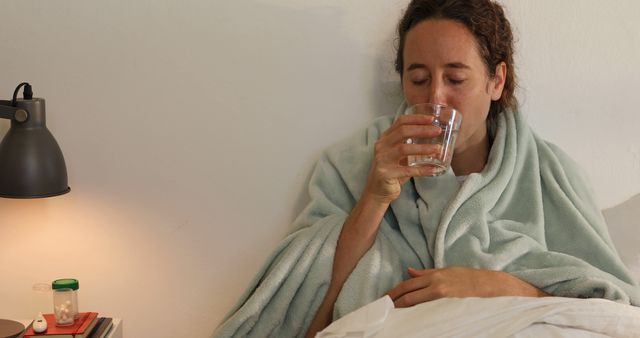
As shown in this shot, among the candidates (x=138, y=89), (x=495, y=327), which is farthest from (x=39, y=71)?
(x=495, y=327)

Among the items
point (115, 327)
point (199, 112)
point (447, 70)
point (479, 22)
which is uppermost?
point (479, 22)

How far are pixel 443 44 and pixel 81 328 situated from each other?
991 millimetres

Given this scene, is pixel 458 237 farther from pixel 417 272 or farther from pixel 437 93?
pixel 437 93

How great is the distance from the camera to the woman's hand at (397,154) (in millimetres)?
1404

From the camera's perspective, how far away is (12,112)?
1544 mm

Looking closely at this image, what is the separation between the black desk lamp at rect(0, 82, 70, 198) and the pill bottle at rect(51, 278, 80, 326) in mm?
201

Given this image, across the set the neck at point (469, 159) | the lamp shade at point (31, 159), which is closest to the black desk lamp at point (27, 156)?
the lamp shade at point (31, 159)

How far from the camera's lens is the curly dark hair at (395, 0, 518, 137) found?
5.15 ft

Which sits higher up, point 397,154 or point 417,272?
point 397,154

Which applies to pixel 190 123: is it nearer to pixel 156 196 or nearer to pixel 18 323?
pixel 156 196

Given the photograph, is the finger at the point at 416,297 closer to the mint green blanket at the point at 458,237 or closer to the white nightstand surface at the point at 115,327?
the mint green blanket at the point at 458,237

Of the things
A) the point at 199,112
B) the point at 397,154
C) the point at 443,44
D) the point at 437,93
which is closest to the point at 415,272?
the point at 397,154

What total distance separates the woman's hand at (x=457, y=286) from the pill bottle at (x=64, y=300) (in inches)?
27.7

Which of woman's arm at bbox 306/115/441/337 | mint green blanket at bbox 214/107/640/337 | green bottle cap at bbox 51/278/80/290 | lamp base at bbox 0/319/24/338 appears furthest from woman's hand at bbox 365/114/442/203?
lamp base at bbox 0/319/24/338
